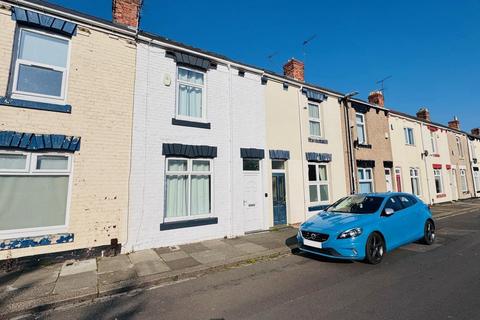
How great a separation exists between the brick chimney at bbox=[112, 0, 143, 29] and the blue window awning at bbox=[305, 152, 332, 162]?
845 cm

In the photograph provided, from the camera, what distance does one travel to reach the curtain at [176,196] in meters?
8.01

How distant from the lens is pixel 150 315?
3.88m

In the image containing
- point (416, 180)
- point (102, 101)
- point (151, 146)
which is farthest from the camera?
point (416, 180)

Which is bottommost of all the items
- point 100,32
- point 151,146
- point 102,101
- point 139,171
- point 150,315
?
point 150,315

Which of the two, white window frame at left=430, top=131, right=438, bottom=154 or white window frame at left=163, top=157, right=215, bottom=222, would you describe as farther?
white window frame at left=430, top=131, right=438, bottom=154

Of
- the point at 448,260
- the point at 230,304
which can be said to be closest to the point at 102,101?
the point at 230,304

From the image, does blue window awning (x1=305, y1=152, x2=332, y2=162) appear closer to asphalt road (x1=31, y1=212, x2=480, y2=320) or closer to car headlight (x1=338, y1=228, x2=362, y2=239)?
asphalt road (x1=31, y1=212, x2=480, y2=320)

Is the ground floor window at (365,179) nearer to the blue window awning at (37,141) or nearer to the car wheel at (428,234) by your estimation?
the car wheel at (428,234)

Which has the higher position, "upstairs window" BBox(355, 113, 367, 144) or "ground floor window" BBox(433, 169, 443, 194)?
"upstairs window" BBox(355, 113, 367, 144)

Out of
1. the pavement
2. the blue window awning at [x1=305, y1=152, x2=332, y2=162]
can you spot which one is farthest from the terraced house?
the blue window awning at [x1=305, y1=152, x2=332, y2=162]

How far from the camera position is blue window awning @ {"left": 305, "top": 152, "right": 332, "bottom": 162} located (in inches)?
452

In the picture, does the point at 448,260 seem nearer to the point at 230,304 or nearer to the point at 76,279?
the point at 230,304

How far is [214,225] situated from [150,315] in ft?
15.5

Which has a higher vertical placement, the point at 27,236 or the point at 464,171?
the point at 464,171
